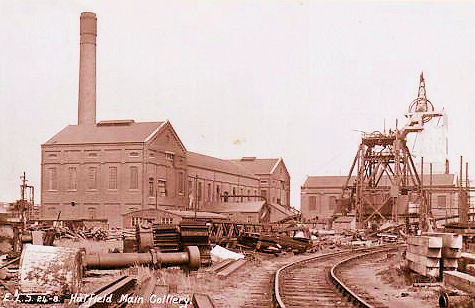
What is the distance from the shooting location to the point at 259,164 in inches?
2734

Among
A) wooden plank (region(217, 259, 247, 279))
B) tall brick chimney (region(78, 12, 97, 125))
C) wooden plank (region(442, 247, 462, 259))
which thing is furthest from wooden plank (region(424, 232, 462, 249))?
tall brick chimney (region(78, 12, 97, 125))

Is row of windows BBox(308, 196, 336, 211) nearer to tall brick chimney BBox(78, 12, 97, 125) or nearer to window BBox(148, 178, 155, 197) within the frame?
window BBox(148, 178, 155, 197)

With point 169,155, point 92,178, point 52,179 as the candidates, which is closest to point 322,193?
point 169,155

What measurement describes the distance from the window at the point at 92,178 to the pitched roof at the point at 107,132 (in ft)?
7.21

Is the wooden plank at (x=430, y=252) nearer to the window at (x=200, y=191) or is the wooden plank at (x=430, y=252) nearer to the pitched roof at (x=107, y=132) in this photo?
the pitched roof at (x=107, y=132)

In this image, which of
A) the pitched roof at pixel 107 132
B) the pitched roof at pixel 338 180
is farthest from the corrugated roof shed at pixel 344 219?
the pitched roof at pixel 338 180

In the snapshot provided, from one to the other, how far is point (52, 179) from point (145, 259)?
35.2 m

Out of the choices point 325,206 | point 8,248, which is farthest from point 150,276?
point 325,206

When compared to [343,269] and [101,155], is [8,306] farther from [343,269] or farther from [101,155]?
[101,155]

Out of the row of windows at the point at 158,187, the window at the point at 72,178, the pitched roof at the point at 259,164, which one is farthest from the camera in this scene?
the pitched roof at the point at 259,164

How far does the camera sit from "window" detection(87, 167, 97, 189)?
1768 inches

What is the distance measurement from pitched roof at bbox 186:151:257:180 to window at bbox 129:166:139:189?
318 inches

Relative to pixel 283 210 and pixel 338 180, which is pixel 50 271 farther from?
pixel 338 180

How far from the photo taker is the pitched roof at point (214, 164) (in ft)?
177
